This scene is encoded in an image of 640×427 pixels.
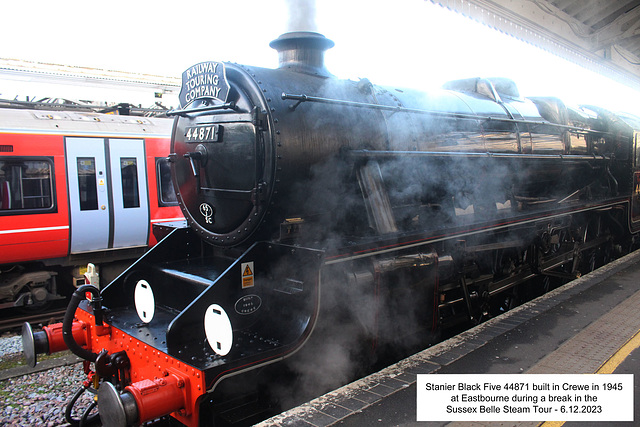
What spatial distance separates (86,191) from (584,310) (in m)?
7.23

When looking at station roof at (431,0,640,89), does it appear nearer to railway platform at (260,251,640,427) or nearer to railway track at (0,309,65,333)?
railway platform at (260,251,640,427)

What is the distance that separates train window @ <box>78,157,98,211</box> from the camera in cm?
755

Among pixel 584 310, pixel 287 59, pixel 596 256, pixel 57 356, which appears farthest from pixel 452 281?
pixel 596 256

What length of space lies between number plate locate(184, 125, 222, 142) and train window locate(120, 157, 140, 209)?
194 inches

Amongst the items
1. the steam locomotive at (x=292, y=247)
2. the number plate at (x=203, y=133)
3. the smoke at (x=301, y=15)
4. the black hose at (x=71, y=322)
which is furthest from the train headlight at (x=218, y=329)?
the smoke at (x=301, y=15)

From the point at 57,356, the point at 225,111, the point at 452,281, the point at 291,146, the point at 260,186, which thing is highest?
the point at 225,111

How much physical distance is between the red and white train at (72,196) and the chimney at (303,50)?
5.04 meters

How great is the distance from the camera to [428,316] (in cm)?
398

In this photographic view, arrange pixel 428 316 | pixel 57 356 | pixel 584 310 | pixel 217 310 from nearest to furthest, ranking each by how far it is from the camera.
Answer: pixel 217 310
pixel 428 316
pixel 584 310
pixel 57 356

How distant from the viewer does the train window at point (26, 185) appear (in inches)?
265

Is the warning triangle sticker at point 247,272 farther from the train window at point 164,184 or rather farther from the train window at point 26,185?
the train window at point 164,184

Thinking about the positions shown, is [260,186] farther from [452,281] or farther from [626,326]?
[626,326]

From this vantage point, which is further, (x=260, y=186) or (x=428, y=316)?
(x=428, y=316)

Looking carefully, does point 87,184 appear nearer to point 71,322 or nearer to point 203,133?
point 71,322
